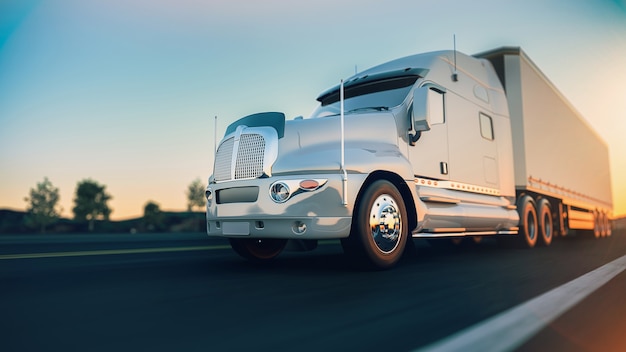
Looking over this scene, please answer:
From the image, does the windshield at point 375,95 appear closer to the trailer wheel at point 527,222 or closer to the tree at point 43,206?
the trailer wheel at point 527,222

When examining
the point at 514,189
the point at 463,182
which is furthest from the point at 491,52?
the point at 463,182

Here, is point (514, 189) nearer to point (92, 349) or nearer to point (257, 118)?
point (257, 118)

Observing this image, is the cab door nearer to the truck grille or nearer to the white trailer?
the truck grille

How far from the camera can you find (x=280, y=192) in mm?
5828

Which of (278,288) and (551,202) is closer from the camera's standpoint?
(278,288)

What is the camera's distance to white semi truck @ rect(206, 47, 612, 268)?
19.0 ft

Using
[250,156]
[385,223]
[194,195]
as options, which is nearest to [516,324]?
[385,223]

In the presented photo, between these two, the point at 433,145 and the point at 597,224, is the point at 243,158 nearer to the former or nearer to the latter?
the point at 433,145

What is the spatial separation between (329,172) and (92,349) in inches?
146

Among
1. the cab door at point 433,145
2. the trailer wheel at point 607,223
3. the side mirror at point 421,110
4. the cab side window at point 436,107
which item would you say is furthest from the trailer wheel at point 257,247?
the trailer wheel at point 607,223

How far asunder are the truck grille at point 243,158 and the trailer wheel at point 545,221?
24.8 ft

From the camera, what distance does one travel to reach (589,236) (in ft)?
61.0

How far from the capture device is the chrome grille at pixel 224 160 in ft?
21.4

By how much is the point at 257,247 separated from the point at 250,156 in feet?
5.42
